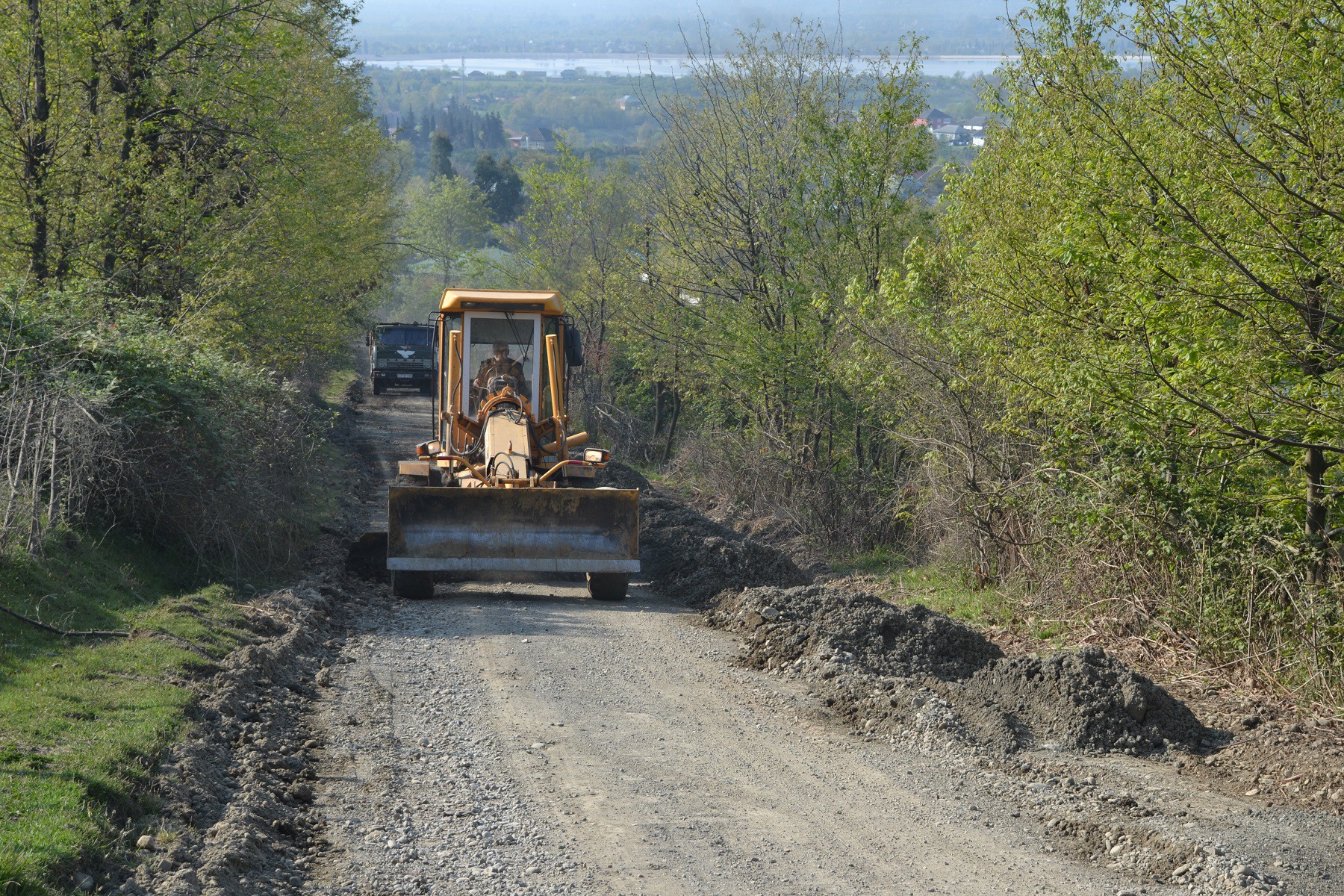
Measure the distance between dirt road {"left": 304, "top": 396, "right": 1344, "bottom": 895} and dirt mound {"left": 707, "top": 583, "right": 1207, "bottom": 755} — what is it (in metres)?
0.21

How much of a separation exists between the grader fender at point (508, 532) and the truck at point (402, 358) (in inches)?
973

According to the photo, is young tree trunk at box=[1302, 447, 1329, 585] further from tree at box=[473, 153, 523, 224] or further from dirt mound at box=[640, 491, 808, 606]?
tree at box=[473, 153, 523, 224]

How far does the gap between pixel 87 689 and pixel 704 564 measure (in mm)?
7309

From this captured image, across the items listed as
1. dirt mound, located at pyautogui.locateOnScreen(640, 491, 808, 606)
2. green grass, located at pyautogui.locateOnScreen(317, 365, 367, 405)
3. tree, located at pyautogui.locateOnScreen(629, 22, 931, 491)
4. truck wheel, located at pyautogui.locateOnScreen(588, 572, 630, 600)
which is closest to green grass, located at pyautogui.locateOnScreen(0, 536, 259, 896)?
truck wheel, located at pyautogui.locateOnScreen(588, 572, 630, 600)

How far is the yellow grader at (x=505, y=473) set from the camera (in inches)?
480

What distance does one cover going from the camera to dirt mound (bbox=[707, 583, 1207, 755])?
766 cm

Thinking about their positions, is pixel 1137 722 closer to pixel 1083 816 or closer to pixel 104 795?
pixel 1083 816

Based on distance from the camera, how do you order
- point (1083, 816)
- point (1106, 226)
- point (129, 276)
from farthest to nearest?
point (129, 276)
point (1106, 226)
point (1083, 816)

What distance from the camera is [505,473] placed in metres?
13.2

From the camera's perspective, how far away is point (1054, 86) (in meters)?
10.9

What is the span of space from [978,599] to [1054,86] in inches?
202

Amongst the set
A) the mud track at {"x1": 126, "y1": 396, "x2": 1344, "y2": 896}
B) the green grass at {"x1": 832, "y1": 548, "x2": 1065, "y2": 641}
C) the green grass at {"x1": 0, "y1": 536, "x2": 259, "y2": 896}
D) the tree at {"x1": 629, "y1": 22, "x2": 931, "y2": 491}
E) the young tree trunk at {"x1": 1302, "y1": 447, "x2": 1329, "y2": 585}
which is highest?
the tree at {"x1": 629, "y1": 22, "x2": 931, "y2": 491}

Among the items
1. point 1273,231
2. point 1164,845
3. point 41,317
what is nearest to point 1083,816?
point 1164,845

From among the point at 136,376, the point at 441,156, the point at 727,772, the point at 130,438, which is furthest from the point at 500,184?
the point at 727,772
